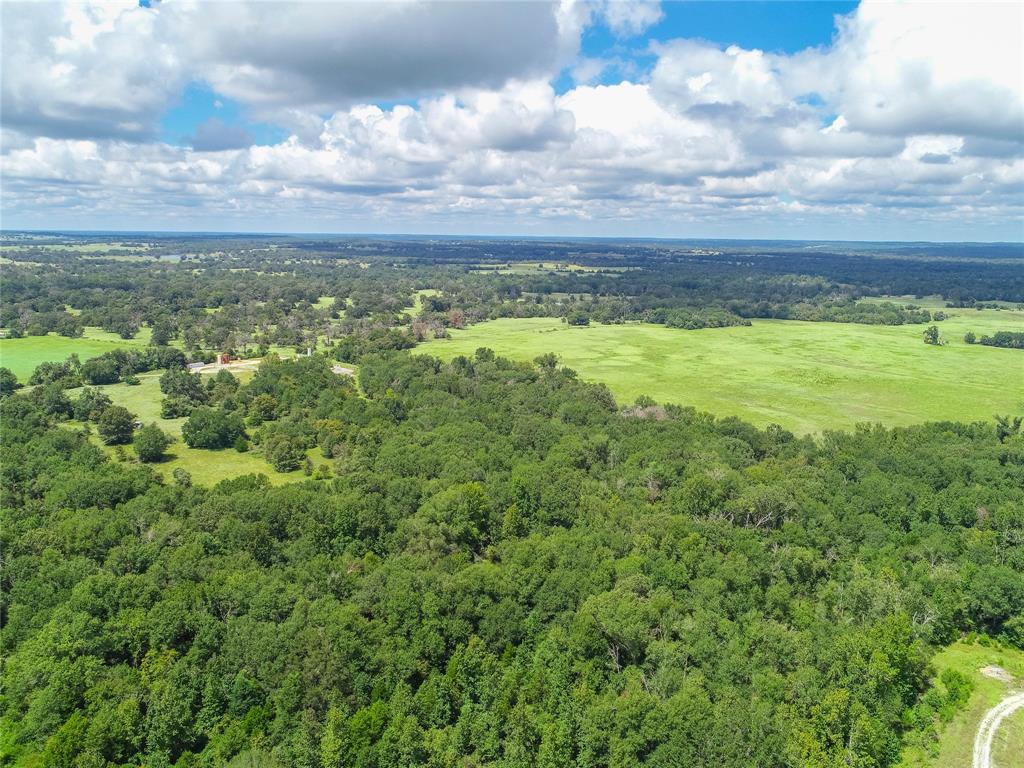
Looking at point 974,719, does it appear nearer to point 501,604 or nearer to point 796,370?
point 501,604

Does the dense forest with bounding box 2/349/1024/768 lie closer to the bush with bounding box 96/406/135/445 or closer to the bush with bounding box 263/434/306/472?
the bush with bounding box 263/434/306/472

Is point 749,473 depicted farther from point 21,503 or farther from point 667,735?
point 21,503

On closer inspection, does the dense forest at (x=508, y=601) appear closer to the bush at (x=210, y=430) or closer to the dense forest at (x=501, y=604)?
the dense forest at (x=501, y=604)

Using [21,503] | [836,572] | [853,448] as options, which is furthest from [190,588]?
[853,448]

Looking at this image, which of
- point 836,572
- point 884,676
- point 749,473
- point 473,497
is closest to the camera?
point 884,676

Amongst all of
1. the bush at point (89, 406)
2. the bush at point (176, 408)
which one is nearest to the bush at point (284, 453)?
the bush at point (176, 408)

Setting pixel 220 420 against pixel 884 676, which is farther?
A: pixel 220 420

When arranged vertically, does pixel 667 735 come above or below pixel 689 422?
below
